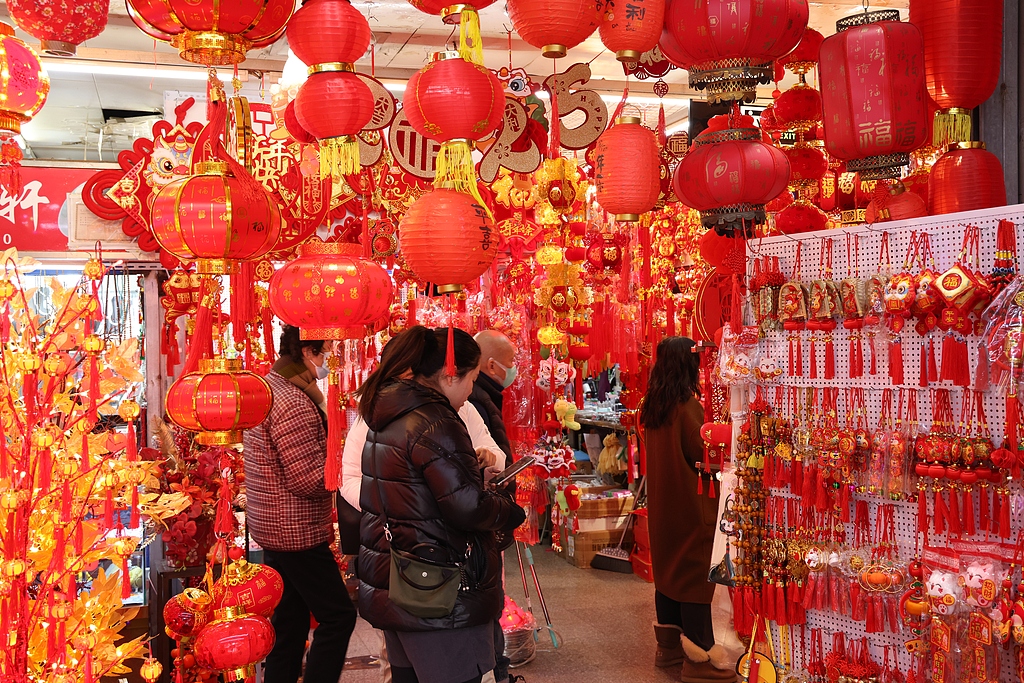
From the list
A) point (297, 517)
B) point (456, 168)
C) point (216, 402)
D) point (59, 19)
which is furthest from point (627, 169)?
point (297, 517)

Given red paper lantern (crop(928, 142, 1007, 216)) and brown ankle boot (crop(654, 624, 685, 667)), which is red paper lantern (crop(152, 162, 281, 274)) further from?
brown ankle boot (crop(654, 624, 685, 667))

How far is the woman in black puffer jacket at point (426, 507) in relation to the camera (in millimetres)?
2225

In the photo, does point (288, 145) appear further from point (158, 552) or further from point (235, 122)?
point (158, 552)

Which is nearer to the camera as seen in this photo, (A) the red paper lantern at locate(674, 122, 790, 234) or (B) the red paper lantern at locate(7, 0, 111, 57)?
(B) the red paper lantern at locate(7, 0, 111, 57)

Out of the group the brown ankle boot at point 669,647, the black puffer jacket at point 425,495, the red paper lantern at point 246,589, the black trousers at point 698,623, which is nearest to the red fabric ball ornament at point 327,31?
the black puffer jacket at point 425,495

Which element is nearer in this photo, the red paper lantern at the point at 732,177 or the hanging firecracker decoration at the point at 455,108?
the hanging firecracker decoration at the point at 455,108

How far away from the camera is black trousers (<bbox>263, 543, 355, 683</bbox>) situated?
3143mm

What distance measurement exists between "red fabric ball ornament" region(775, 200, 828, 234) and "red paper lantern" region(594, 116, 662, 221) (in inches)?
20.8

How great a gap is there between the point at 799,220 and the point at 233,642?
85.8 inches

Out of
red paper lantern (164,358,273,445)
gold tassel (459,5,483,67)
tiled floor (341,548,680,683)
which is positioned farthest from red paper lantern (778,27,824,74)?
tiled floor (341,548,680,683)

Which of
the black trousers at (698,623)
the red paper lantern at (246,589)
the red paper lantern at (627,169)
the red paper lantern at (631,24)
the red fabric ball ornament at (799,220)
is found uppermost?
the red paper lantern at (631,24)

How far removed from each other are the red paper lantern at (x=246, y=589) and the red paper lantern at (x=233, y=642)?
0.09ft

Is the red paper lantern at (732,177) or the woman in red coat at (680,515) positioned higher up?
the red paper lantern at (732,177)

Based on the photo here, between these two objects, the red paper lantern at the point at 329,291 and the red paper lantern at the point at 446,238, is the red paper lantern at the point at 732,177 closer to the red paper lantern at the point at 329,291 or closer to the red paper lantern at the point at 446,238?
the red paper lantern at the point at 446,238
